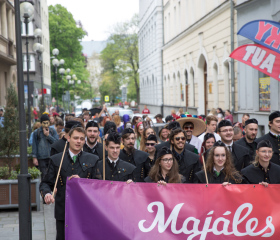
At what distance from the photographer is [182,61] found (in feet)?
126

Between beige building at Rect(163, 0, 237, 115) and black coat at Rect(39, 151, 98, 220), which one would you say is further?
beige building at Rect(163, 0, 237, 115)

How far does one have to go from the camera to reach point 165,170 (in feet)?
21.8

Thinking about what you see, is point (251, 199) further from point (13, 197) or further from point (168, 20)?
point (168, 20)

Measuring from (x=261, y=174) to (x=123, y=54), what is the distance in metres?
76.5

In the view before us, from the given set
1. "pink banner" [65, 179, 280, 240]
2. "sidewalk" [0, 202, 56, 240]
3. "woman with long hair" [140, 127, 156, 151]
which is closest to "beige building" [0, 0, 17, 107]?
"sidewalk" [0, 202, 56, 240]

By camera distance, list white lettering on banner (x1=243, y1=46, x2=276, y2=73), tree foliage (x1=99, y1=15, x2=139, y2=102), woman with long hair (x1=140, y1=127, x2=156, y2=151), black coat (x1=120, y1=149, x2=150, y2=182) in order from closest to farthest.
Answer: black coat (x1=120, y1=149, x2=150, y2=182)
white lettering on banner (x1=243, y1=46, x2=276, y2=73)
woman with long hair (x1=140, y1=127, x2=156, y2=151)
tree foliage (x1=99, y1=15, x2=139, y2=102)

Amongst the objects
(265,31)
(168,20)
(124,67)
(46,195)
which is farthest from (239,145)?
(124,67)

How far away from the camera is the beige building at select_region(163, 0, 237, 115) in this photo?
25.6 m

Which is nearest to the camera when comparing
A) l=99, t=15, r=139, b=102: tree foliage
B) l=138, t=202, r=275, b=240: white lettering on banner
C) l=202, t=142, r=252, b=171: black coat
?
l=138, t=202, r=275, b=240: white lettering on banner

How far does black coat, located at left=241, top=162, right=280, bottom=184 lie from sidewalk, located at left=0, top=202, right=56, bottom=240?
10.6 ft

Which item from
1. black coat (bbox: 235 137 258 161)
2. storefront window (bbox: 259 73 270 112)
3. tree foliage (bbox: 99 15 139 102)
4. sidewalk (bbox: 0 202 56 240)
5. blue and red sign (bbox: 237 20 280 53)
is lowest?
sidewalk (bbox: 0 202 56 240)

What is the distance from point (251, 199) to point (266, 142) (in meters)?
0.94

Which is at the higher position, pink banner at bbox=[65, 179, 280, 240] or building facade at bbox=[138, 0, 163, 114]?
building facade at bbox=[138, 0, 163, 114]

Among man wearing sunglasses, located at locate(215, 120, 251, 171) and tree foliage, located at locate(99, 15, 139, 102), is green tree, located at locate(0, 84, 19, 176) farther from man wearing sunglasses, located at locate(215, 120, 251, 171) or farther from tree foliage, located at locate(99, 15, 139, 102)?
tree foliage, located at locate(99, 15, 139, 102)
